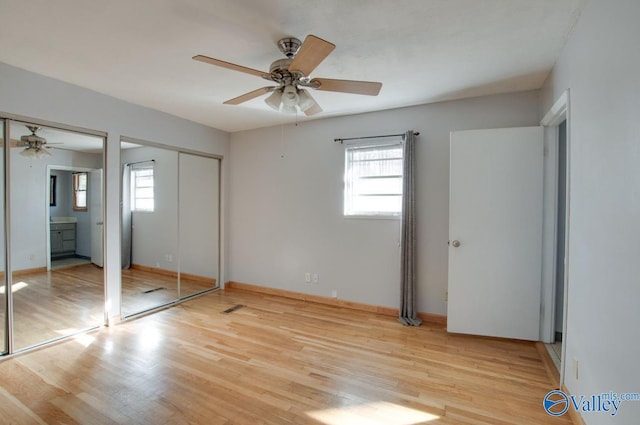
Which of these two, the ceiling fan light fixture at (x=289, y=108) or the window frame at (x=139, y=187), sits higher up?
the ceiling fan light fixture at (x=289, y=108)

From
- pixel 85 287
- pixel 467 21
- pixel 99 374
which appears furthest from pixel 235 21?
pixel 85 287

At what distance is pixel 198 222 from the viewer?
14.2ft

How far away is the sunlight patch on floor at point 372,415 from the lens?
5.86ft

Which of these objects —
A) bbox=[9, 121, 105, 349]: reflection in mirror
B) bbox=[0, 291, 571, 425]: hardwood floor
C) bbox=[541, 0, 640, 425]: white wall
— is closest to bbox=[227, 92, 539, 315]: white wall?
bbox=[0, 291, 571, 425]: hardwood floor

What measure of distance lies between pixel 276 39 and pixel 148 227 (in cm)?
307

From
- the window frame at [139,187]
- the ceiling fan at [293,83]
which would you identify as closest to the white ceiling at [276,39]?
the ceiling fan at [293,83]

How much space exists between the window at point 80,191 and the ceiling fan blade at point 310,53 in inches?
107

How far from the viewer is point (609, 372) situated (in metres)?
1.38

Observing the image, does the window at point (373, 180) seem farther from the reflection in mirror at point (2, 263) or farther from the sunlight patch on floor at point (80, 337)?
the reflection in mirror at point (2, 263)

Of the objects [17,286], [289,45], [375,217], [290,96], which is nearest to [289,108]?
A: [290,96]

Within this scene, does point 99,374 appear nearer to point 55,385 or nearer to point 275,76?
point 55,385

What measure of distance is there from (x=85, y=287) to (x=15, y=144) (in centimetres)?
156

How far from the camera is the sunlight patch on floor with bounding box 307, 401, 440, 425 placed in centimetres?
179

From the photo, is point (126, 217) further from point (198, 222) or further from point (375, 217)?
point (375, 217)
